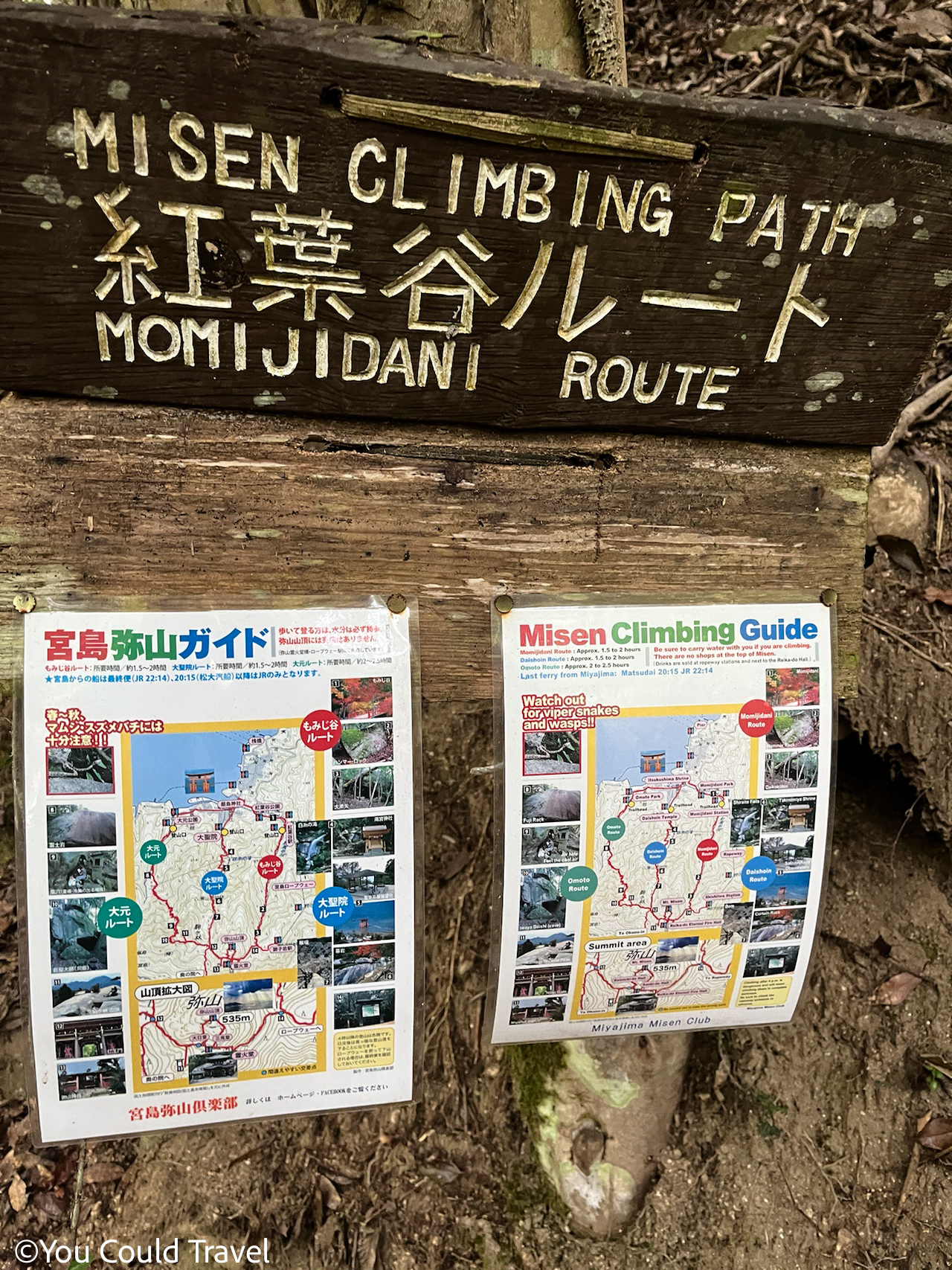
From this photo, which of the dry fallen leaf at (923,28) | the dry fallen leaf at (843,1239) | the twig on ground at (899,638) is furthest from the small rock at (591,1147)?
the dry fallen leaf at (923,28)

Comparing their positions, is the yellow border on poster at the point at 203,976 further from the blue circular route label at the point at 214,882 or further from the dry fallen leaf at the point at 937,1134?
the dry fallen leaf at the point at 937,1134

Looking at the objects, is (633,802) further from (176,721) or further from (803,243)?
(803,243)

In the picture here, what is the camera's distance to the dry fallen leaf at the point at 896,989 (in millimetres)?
2385

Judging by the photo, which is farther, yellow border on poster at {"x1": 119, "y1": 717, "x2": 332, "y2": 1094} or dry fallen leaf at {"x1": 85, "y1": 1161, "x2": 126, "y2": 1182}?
dry fallen leaf at {"x1": 85, "y1": 1161, "x2": 126, "y2": 1182}

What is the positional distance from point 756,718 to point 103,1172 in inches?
93.8

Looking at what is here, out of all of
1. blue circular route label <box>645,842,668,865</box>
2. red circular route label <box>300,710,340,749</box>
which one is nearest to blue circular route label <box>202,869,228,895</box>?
red circular route label <box>300,710,340,749</box>

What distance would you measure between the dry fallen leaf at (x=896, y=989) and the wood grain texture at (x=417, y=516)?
1.23 meters

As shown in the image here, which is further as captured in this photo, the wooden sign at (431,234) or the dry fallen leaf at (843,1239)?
the dry fallen leaf at (843,1239)

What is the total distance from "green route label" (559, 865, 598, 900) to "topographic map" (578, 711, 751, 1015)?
18 millimetres

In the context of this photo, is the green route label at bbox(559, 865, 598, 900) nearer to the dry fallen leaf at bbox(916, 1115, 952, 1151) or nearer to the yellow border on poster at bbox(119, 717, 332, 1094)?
the yellow border on poster at bbox(119, 717, 332, 1094)

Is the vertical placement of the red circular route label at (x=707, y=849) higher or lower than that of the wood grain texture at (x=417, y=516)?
lower

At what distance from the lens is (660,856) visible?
1.67 metres

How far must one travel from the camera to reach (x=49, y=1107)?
4.87 feet

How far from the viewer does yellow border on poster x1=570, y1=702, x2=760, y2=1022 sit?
63.9 inches
